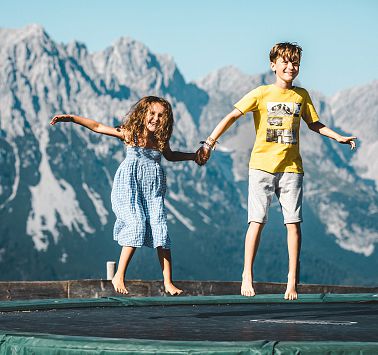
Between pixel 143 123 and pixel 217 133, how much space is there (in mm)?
1006

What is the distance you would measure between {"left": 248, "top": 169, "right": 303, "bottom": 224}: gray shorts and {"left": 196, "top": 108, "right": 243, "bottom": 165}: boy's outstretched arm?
0.52 meters

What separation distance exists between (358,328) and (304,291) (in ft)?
24.6

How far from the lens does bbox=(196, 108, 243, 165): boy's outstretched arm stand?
383 inches

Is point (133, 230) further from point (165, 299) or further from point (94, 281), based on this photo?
point (94, 281)

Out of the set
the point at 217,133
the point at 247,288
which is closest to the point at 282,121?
the point at 217,133

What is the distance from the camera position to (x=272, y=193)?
9844 mm

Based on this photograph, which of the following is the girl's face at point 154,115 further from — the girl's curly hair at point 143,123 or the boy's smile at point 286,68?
the boy's smile at point 286,68

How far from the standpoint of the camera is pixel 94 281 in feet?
42.5

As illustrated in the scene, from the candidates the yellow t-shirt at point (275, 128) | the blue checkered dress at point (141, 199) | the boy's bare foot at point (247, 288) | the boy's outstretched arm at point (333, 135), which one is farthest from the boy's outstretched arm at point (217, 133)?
the boy's bare foot at point (247, 288)

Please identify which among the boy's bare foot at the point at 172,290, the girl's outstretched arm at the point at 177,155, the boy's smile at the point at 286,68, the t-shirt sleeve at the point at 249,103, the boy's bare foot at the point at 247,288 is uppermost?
the boy's smile at the point at 286,68

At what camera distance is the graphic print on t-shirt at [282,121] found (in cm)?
969

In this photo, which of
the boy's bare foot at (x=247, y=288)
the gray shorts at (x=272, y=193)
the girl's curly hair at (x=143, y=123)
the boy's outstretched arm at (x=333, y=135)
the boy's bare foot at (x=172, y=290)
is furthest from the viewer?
the boy's bare foot at (x=172, y=290)

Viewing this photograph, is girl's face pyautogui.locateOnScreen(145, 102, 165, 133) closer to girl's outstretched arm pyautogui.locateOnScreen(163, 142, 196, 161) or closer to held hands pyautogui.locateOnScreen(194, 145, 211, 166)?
girl's outstretched arm pyautogui.locateOnScreen(163, 142, 196, 161)

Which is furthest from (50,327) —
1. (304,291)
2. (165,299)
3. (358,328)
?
(304,291)
